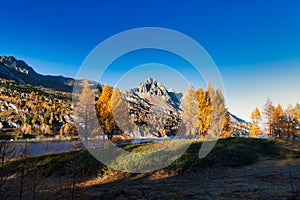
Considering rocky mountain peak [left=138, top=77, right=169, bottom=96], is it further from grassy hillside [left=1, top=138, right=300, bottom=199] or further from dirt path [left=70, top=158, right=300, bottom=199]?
dirt path [left=70, top=158, right=300, bottom=199]

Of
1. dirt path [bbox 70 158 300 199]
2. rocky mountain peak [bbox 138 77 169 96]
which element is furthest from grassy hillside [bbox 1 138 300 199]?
rocky mountain peak [bbox 138 77 169 96]

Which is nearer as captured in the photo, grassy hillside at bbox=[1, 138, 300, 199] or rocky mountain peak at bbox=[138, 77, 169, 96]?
grassy hillside at bbox=[1, 138, 300, 199]

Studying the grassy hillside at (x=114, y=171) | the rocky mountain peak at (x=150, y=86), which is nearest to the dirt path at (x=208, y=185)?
the grassy hillside at (x=114, y=171)

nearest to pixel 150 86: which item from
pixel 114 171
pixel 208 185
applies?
pixel 114 171

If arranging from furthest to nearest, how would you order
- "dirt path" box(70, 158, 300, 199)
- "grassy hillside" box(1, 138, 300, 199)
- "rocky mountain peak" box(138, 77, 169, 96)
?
"rocky mountain peak" box(138, 77, 169, 96), "grassy hillside" box(1, 138, 300, 199), "dirt path" box(70, 158, 300, 199)

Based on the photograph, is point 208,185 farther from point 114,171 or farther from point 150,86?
point 150,86

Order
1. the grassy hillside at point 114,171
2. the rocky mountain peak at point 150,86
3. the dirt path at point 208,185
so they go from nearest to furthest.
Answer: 1. the dirt path at point 208,185
2. the grassy hillside at point 114,171
3. the rocky mountain peak at point 150,86

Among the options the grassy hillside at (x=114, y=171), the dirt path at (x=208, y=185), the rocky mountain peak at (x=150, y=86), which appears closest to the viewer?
the dirt path at (x=208, y=185)

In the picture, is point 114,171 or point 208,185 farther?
point 114,171

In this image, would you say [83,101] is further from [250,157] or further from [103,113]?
[250,157]

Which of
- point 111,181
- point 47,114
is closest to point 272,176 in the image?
point 111,181

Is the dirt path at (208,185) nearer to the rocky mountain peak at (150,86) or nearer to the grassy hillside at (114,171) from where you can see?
the grassy hillside at (114,171)

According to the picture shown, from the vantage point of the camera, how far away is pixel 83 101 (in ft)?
75.3

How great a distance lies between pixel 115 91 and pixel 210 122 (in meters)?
15.3
